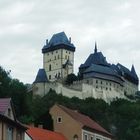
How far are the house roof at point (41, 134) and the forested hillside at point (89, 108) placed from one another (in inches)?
701

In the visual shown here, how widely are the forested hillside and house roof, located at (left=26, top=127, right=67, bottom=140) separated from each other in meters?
17.8

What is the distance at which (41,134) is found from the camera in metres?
57.6

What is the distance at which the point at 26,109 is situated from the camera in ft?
325

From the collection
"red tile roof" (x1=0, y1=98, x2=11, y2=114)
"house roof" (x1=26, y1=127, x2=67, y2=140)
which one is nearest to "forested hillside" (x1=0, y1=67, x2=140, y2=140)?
"house roof" (x1=26, y1=127, x2=67, y2=140)

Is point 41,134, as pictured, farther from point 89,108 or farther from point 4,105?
point 89,108

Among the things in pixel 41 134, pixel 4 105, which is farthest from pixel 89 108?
pixel 4 105

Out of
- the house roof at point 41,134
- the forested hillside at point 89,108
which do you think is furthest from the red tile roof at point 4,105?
the forested hillside at point 89,108

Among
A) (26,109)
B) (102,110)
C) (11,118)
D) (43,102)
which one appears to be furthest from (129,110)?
(11,118)

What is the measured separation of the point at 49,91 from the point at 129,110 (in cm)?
2837

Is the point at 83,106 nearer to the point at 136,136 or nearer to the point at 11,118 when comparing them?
the point at 136,136

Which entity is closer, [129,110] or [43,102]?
[43,102]

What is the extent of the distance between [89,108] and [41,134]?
108 meters

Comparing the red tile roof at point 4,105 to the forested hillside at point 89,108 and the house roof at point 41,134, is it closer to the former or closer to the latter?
the house roof at point 41,134

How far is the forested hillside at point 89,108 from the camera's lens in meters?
99.0
